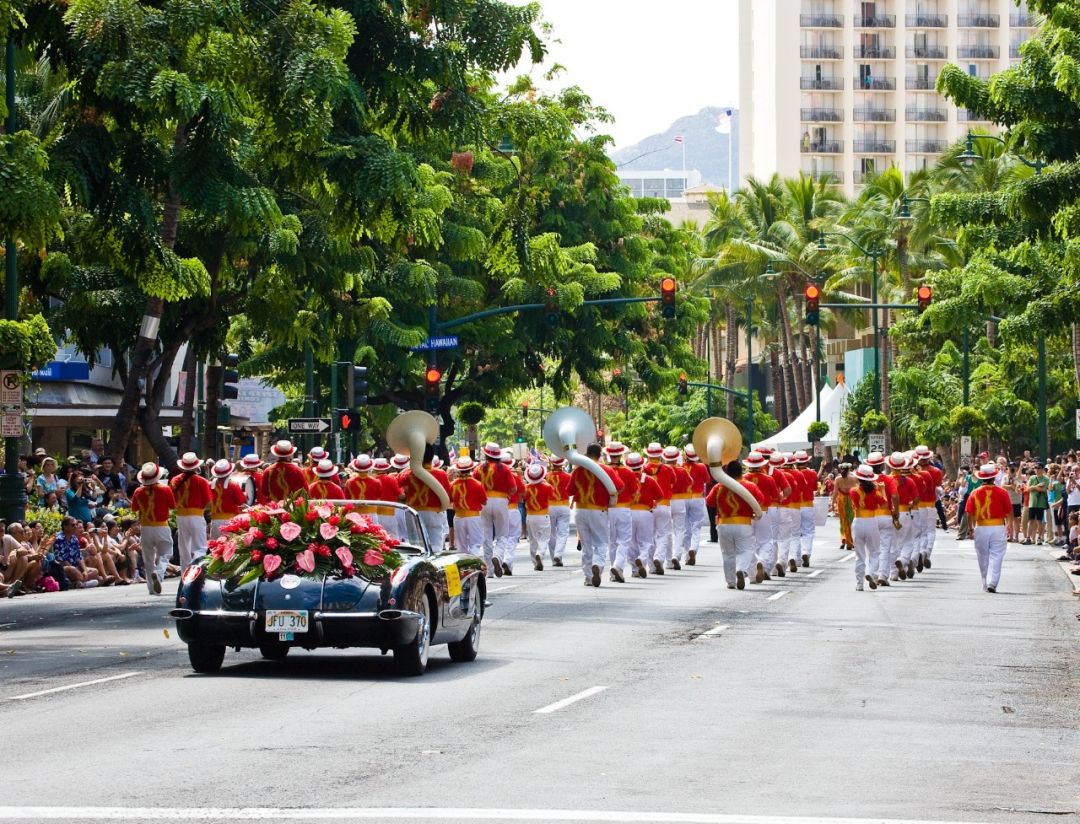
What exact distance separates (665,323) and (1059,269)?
1145 inches

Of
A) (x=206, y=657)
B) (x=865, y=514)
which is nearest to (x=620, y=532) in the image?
(x=865, y=514)

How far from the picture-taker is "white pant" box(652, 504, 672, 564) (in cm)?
3334

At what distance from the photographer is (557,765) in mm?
11039

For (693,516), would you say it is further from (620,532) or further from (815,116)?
(815,116)

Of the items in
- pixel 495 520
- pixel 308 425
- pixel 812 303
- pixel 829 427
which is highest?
pixel 812 303

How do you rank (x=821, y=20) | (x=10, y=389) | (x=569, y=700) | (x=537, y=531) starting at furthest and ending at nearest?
(x=821, y=20)
(x=537, y=531)
(x=10, y=389)
(x=569, y=700)

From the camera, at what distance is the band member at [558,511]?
35719 mm

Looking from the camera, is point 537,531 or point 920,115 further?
point 920,115

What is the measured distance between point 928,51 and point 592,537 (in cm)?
10337

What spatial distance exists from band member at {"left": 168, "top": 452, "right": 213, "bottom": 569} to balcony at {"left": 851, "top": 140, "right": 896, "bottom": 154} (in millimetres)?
104422

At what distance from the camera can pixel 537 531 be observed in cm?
3494

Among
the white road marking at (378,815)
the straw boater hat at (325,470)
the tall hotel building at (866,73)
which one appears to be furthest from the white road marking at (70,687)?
the tall hotel building at (866,73)

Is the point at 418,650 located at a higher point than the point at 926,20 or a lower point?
lower

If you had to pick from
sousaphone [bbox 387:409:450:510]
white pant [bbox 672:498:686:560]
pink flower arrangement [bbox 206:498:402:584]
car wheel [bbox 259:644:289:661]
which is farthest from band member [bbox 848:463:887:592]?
pink flower arrangement [bbox 206:498:402:584]
